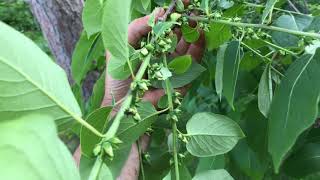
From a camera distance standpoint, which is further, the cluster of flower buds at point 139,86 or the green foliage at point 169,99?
the cluster of flower buds at point 139,86

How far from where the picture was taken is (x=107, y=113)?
0.58m

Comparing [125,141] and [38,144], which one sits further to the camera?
[125,141]

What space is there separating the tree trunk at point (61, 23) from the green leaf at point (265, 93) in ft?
4.63

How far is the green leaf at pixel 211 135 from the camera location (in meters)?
0.63

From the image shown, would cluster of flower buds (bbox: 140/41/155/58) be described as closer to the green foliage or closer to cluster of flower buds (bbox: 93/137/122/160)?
the green foliage

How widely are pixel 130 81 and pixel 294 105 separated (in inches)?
16.4

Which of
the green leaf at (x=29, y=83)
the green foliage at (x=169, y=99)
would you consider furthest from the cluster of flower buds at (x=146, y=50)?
the green leaf at (x=29, y=83)

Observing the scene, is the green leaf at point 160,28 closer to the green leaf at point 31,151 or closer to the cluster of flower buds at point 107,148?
the cluster of flower buds at point 107,148

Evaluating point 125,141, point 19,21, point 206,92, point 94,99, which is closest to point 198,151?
point 125,141

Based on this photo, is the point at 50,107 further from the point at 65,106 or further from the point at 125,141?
the point at 125,141

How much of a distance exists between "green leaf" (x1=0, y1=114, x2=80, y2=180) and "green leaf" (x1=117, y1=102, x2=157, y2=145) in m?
0.24

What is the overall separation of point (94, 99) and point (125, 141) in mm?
321

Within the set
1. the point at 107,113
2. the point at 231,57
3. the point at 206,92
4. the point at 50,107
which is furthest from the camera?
the point at 206,92

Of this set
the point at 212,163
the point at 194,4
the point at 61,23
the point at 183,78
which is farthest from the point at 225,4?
the point at 61,23
